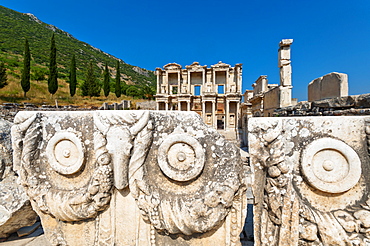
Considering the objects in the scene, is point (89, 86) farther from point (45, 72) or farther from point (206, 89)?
point (206, 89)

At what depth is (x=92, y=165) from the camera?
7.25 feet

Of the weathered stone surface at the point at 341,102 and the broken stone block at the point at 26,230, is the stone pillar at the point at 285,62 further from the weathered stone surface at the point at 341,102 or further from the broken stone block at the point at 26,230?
the broken stone block at the point at 26,230

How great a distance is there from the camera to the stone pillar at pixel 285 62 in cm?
757

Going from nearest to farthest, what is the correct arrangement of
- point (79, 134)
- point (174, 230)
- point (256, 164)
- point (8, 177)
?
point (256, 164) < point (174, 230) < point (79, 134) < point (8, 177)

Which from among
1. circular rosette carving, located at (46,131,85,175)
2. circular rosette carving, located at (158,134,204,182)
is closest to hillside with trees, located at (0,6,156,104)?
circular rosette carving, located at (46,131,85,175)

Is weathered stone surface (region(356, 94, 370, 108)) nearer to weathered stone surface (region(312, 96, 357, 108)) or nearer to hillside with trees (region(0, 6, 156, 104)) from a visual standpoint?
weathered stone surface (region(312, 96, 357, 108))

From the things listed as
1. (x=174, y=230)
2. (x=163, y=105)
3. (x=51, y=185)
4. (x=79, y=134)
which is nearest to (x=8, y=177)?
(x=51, y=185)

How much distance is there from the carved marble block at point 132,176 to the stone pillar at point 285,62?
274 inches

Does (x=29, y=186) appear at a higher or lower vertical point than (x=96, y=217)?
higher

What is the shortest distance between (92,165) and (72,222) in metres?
0.85

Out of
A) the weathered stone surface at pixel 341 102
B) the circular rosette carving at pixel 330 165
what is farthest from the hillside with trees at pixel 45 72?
the weathered stone surface at pixel 341 102

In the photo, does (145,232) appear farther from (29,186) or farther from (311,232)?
(311,232)

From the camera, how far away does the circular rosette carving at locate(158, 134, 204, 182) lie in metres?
2.02

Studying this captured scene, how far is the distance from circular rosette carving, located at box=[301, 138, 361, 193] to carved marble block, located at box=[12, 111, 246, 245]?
2.24ft
